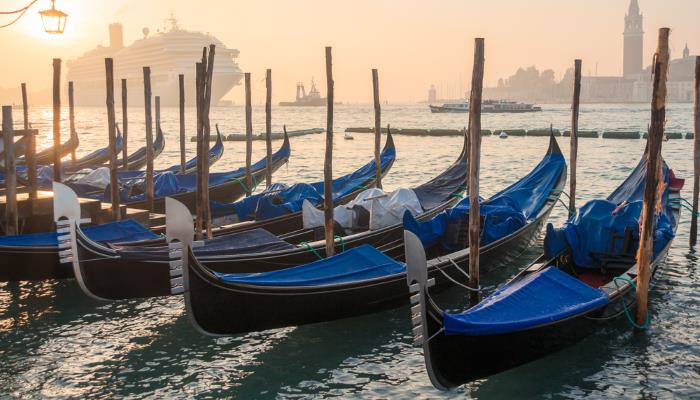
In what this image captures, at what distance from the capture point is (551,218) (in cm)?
1138

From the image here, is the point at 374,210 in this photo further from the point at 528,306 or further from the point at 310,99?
the point at 310,99

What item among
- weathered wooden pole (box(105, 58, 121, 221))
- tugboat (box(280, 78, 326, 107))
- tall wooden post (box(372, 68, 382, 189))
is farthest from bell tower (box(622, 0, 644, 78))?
weathered wooden pole (box(105, 58, 121, 221))

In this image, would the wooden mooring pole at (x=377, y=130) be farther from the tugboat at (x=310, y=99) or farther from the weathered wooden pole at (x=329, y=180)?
the tugboat at (x=310, y=99)

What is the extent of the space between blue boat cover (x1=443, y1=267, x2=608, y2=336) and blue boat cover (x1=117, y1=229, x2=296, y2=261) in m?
2.31

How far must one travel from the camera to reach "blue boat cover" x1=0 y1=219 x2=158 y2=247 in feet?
22.5

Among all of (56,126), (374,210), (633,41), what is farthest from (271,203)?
(633,41)

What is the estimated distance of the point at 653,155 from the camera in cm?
564

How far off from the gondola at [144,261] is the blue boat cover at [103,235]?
339 mm

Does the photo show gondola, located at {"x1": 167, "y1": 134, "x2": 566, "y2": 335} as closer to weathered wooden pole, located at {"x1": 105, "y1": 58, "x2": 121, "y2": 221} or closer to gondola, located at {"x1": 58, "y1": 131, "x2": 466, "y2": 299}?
gondola, located at {"x1": 58, "y1": 131, "x2": 466, "y2": 299}

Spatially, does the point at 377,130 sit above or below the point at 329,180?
above

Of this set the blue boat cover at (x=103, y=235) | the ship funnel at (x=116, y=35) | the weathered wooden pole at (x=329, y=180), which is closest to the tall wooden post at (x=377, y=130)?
the weathered wooden pole at (x=329, y=180)

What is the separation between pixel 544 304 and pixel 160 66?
8369 cm

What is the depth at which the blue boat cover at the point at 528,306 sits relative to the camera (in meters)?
4.61

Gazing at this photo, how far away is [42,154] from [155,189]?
4537 millimetres
